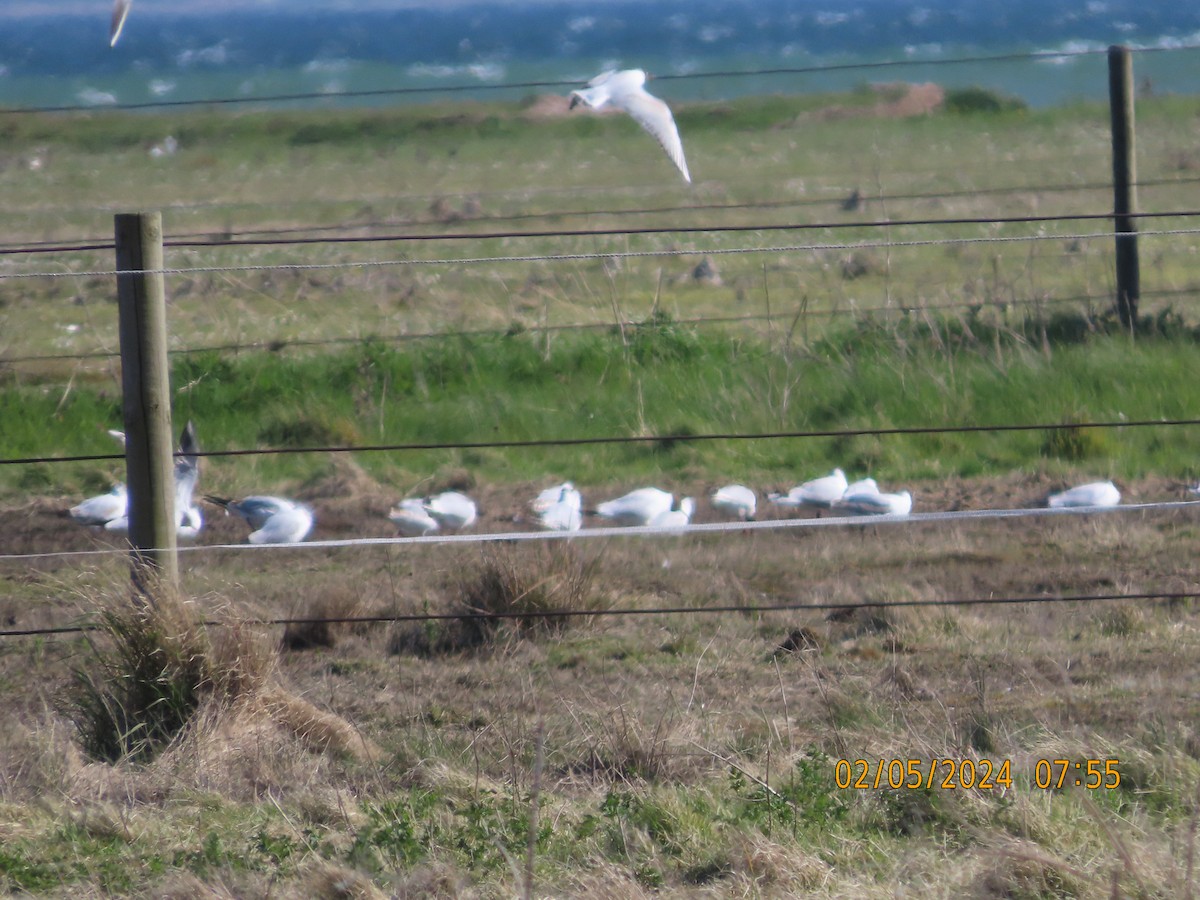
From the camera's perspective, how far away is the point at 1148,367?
786 cm

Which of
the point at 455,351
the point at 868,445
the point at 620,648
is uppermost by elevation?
the point at 455,351

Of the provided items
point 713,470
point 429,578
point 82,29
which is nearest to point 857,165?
point 713,470

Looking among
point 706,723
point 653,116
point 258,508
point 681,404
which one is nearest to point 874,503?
point 681,404

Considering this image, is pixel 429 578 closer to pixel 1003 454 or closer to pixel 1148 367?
pixel 1003 454

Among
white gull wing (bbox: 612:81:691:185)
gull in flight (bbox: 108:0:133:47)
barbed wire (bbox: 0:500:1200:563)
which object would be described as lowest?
barbed wire (bbox: 0:500:1200:563)

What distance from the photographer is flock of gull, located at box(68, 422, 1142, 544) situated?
619 cm

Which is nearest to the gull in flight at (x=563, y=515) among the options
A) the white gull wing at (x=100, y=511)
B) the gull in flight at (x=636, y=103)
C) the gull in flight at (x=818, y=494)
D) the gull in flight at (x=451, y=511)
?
the gull in flight at (x=451, y=511)

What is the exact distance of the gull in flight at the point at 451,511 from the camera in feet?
20.9

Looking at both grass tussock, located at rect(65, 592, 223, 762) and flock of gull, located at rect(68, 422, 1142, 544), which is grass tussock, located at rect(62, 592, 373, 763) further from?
flock of gull, located at rect(68, 422, 1142, 544)

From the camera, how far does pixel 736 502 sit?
646 cm

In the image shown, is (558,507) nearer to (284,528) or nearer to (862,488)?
(284,528)

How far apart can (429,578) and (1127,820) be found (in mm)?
3287

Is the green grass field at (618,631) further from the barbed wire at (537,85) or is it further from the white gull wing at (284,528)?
the barbed wire at (537,85)

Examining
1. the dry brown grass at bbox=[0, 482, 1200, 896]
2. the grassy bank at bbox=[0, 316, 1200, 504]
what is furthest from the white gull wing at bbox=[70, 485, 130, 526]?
the grassy bank at bbox=[0, 316, 1200, 504]
